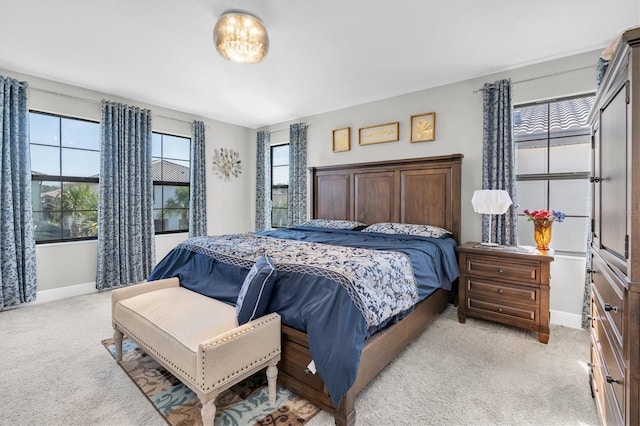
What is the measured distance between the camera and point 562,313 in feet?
9.66

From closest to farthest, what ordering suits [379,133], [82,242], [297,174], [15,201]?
[15,201] < [82,242] < [379,133] < [297,174]

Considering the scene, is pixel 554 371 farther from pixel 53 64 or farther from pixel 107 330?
pixel 53 64

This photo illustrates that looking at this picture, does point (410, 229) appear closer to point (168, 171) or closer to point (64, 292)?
point (168, 171)

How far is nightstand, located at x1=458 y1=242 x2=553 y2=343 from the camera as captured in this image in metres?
2.53

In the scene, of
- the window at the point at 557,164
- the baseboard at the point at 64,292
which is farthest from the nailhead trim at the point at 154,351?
the window at the point at 557,164

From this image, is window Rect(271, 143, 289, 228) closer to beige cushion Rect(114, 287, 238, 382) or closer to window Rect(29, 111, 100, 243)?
window Rect(29, 111, 100, 243)

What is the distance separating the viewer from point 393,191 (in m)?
3.91

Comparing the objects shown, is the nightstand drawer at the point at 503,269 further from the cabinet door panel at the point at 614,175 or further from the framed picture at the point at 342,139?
the framed picture at the point at 342,139

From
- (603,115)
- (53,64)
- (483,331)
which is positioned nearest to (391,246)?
(483,331)

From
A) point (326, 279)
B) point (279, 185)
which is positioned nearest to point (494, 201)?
point (326, 279)

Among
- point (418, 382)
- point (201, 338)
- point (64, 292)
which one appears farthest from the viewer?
point (64, 292)

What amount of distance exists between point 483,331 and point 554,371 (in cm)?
66

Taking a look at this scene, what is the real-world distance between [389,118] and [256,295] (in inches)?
127

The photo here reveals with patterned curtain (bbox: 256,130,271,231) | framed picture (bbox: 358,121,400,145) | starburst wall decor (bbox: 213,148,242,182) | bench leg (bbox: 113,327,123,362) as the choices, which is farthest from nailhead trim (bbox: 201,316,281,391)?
starburst wall decor (bbox: 213,148,242,182)
